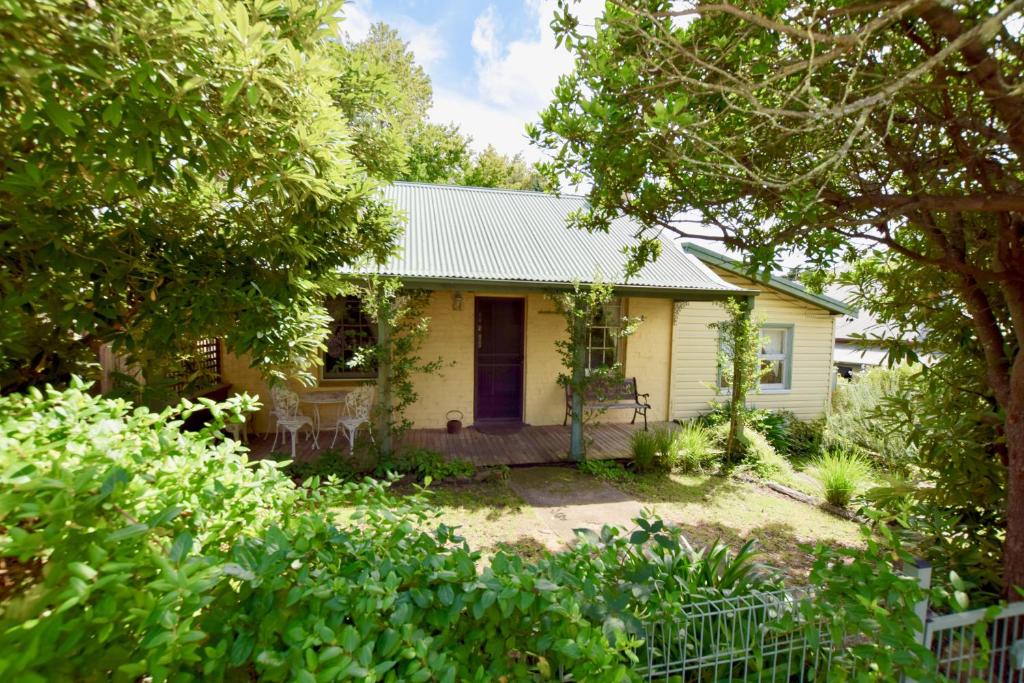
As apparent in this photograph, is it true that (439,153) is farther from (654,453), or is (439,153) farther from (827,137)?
(827,137)

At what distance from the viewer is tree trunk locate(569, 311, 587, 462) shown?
6805 mm

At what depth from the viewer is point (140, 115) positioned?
1.56 m

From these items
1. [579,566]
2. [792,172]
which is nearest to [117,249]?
[579,566]

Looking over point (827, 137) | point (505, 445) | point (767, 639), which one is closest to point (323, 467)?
point (505, 445)

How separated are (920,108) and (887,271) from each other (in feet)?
4.44

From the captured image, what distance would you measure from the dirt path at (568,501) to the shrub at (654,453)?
0.89 meters

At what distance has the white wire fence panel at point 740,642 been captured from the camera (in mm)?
1756

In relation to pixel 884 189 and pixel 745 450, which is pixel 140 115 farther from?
pixel 745 450

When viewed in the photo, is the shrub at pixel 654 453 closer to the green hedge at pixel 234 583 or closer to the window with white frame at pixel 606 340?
the window with white frame at pixel 606 340

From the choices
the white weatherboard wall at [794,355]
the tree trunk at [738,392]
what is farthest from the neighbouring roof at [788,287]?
the tree trunk at [738,392]

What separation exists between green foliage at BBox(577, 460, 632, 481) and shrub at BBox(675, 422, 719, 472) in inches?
38.0

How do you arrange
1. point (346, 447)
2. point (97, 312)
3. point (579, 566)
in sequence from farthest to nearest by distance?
point (346, 447) < point (97, 312) < point (579, 566)

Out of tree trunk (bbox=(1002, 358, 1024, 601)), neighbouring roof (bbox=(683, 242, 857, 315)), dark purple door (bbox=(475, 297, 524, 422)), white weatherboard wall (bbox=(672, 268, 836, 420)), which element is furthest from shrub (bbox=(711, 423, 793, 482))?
tree trunk (bbox=(1002, 358, 1024, 601))

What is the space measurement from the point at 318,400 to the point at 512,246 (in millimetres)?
4484
